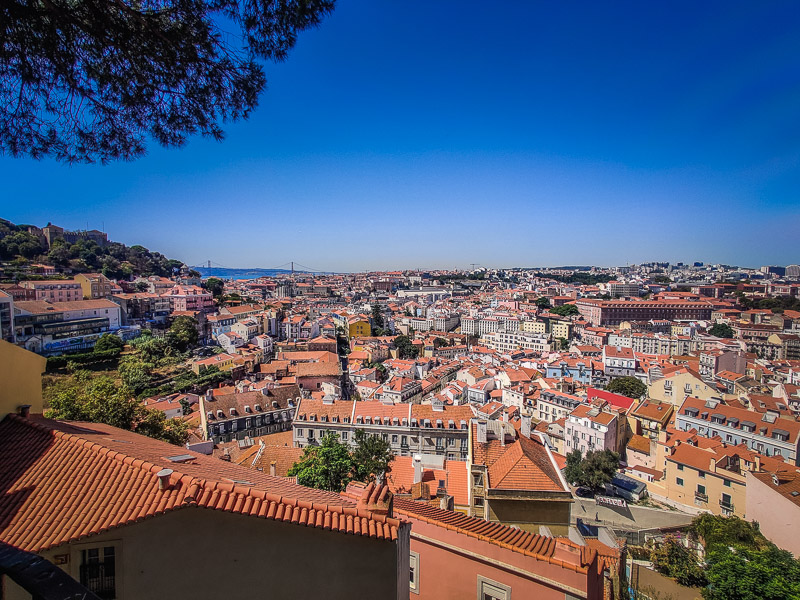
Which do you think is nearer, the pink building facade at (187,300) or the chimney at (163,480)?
the chimney at (163,480)

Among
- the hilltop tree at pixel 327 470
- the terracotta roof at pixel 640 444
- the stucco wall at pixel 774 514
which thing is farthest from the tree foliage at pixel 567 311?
the hilltop tree at pixel 327 470

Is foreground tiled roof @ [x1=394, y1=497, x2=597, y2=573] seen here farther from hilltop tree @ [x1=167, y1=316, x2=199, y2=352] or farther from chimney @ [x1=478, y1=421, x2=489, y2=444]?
hilltop tree @ [x1=167, y1=316, x2=199, y2=352]

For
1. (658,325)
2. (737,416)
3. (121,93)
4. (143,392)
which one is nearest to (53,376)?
(143,392)

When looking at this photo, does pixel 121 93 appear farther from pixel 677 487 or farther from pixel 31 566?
pixel 677 487

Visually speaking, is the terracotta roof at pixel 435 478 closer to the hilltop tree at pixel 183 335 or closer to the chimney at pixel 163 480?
the chimney at pixel 163 480

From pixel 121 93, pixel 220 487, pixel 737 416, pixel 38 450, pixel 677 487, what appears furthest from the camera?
pixel 737 416

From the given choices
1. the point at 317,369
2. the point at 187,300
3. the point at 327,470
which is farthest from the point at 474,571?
the point at 187,300
